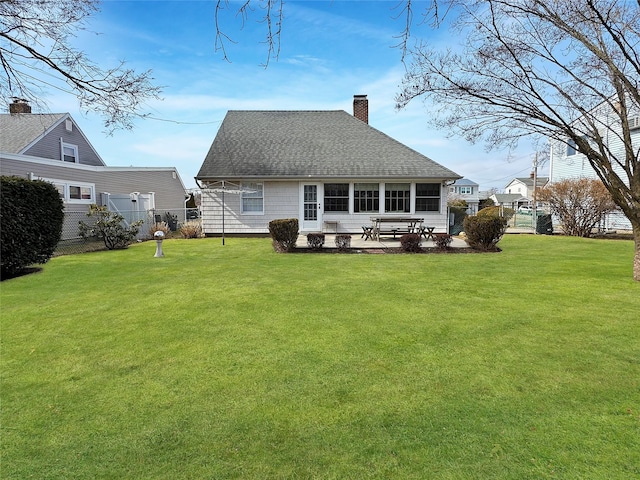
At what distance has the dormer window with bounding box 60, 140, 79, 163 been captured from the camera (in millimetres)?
19531

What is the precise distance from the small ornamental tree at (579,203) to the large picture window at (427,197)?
21.1 ft

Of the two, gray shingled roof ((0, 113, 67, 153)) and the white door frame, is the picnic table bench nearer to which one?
the white door frame

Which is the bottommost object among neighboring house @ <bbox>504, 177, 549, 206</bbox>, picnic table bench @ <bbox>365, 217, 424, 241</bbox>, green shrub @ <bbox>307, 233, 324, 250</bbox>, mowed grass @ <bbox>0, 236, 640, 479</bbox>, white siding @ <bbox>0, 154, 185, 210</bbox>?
mowed grass @ <bbox>0, 236, 640, 479</bbox>

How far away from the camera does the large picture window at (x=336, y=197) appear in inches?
675

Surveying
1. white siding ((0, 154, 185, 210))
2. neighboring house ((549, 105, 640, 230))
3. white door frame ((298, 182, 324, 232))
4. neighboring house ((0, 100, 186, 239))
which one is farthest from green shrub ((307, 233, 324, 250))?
neighboring house ((549, 105, 640, 230))

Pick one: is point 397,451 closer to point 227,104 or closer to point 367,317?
point 367,317

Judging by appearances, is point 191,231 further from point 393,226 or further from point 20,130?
point 20,130

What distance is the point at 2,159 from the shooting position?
12898 millimetres

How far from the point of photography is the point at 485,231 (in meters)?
11.9

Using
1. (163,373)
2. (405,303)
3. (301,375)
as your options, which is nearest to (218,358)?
(163,373)

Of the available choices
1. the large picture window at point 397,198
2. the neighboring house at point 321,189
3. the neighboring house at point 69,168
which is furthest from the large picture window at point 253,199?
the large picture window at point 397,198

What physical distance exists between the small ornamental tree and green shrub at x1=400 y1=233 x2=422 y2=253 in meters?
11.1

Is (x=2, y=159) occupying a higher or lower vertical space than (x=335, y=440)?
higher

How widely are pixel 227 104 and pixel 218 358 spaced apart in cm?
1985
